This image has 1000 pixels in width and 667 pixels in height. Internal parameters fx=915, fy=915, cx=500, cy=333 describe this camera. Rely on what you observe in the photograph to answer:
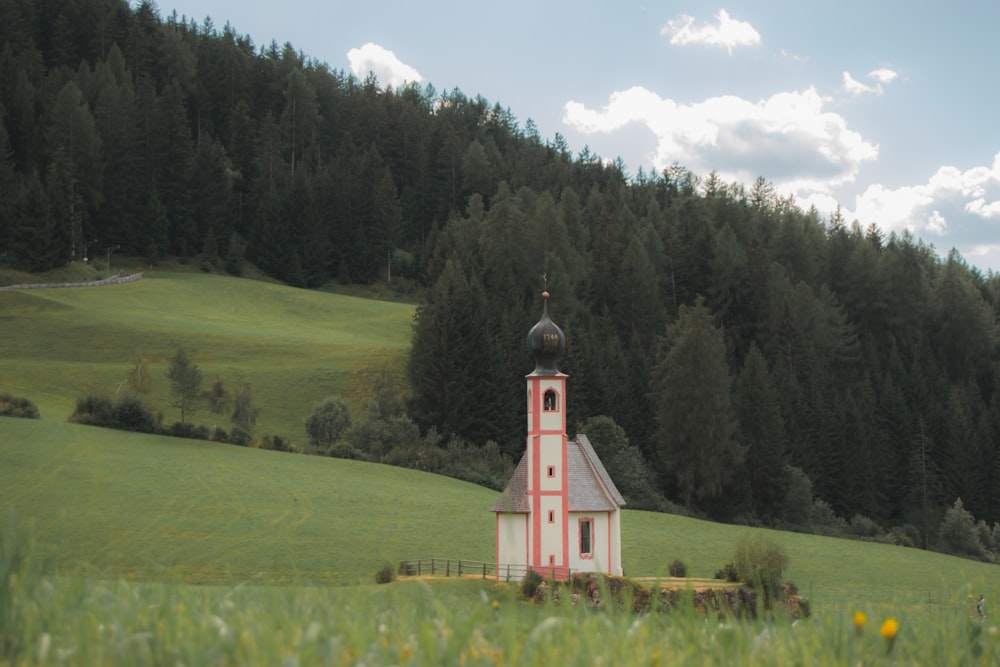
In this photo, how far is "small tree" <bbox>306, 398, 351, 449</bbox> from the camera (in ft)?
197

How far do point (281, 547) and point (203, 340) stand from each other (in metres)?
44.8

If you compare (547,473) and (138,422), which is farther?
(138,422)

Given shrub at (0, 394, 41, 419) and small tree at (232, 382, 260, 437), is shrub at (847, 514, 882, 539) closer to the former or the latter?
small tree at (232, 382, 260, 437)

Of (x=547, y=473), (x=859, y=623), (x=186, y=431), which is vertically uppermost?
(x=859, y=623)

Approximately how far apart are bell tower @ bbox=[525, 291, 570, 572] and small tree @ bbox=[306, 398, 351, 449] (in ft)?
88.0

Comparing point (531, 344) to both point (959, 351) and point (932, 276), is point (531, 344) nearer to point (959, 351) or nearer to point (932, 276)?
point (959, 351)

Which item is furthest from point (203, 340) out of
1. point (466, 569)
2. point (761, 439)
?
point (466, 569)

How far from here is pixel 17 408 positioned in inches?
2189

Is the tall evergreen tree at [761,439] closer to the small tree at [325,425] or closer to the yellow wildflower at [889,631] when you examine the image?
the small tree at [325,425]

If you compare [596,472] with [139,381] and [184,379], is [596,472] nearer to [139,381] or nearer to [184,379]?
[184,379]

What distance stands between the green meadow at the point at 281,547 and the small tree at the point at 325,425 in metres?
3.19

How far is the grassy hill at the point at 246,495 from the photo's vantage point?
36.7m

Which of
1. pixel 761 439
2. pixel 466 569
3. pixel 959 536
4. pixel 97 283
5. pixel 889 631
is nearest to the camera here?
pixel 889 631

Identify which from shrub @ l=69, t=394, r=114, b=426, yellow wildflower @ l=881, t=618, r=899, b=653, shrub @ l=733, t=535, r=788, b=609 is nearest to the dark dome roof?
shrub @ l=733, t=535, r=788, b=609
